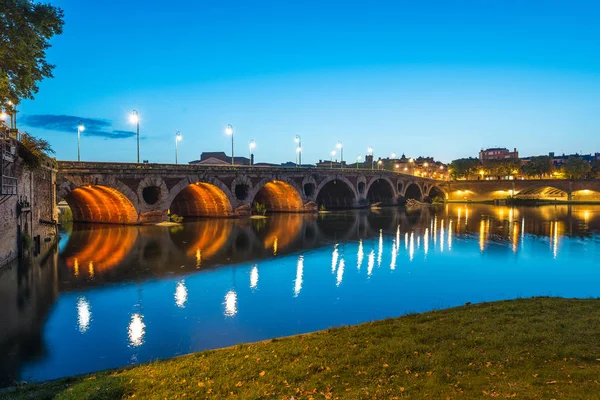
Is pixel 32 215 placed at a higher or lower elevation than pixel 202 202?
higher

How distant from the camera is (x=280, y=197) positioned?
8181 cm

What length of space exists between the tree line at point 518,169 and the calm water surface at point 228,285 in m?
138

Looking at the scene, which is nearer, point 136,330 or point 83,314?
point 136,330

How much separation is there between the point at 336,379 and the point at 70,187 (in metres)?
40.6

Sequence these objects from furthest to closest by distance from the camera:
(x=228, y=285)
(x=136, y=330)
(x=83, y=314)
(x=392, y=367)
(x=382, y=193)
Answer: (x=382, y=193) → (x=228, y=285) → (x=83, y=314) → (x=136, y=330) → (x=392, y=367)

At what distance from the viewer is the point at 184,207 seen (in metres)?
68.6

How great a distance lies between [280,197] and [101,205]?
112 ft

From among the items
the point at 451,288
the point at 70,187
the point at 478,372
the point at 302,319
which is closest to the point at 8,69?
the point at 302,319

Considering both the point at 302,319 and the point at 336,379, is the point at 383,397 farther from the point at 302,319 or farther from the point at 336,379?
the point at 302,319

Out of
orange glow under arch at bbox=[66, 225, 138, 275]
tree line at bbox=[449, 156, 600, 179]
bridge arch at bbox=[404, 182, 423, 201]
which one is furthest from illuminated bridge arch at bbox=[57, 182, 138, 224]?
tree line at bbox=[449, 156, 600, 179]

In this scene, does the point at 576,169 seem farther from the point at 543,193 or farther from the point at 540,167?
the point at 540,167

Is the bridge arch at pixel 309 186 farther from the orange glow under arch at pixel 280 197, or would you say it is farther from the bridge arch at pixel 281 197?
the orange glow under arch at pixel 280 197

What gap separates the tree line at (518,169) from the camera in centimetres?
16512

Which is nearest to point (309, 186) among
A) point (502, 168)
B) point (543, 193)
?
point (543, 193)
